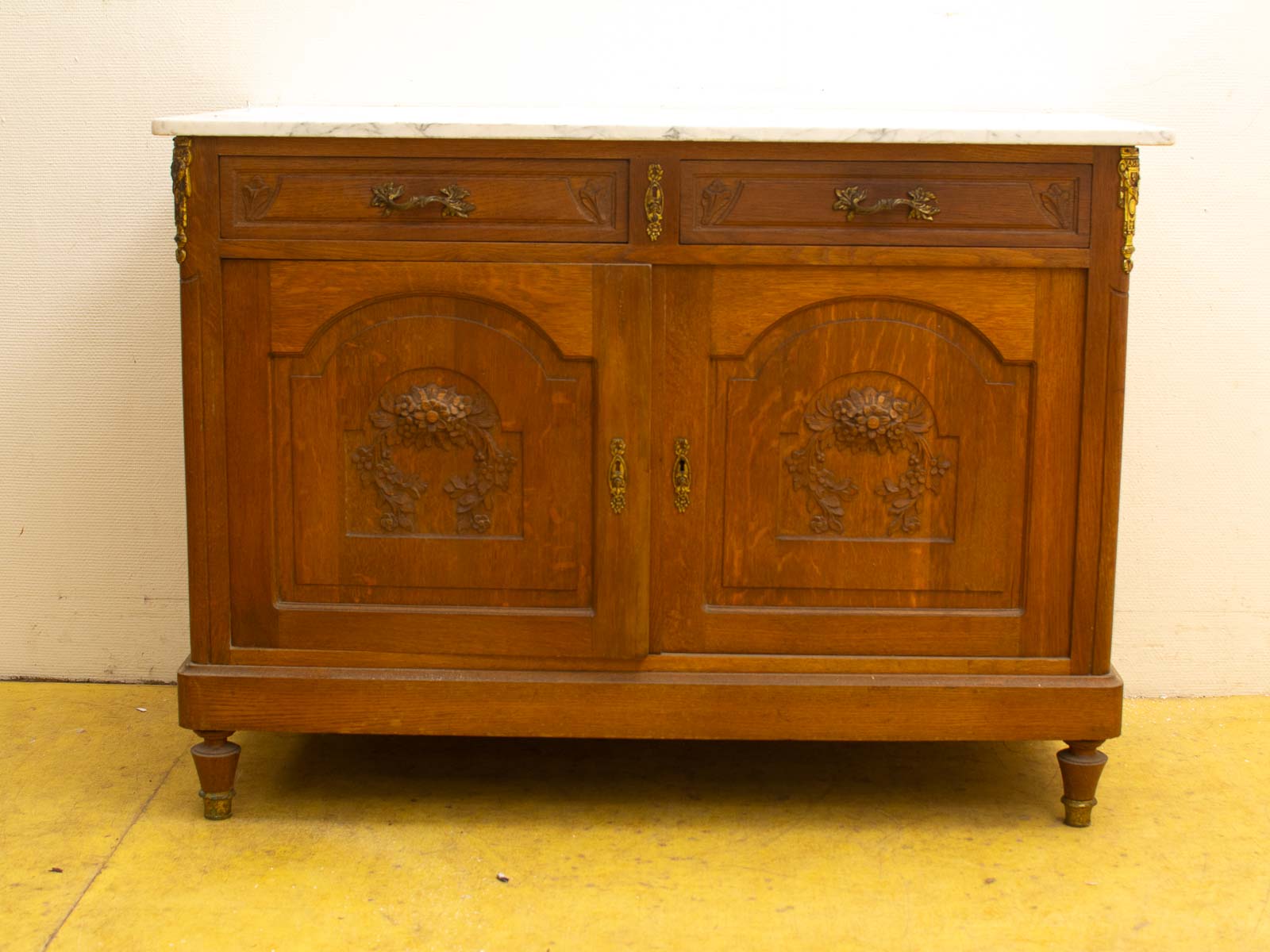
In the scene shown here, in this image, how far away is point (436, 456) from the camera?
2.26 m

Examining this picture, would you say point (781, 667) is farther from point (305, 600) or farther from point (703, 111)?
point (703, 111)

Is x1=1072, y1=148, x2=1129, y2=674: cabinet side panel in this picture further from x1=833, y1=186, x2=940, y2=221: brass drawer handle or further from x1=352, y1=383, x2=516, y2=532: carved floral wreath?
x1=352, y1=383, x2=516, y2=532: carved floral wreath

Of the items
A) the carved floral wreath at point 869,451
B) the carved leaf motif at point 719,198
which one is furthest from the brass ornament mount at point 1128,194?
the carved leaf motif at point 719,198

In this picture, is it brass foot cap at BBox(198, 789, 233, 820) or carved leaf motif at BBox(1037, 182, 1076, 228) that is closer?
carved leaf motif at BBox(1037, 182, 1076, 228)

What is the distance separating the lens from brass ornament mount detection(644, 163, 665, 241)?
215 centimetres

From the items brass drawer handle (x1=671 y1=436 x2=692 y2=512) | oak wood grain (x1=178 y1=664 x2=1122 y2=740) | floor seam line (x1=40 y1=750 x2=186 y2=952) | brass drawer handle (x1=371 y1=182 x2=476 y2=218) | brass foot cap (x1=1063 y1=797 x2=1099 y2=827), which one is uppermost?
brass drawer handle (x1=371 y1=182 x2=476 y2=218)

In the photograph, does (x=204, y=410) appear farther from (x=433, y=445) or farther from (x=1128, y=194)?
(x=1128, y=194)

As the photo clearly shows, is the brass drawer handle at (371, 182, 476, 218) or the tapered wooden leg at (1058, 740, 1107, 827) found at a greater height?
the brass drawer handle at (371, 182, 476, 218)

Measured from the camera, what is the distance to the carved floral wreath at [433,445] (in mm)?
2234

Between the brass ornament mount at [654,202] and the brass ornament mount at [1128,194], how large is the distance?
2.32ft

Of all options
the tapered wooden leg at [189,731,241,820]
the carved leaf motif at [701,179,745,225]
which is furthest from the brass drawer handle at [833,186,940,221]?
the tapered wooden leg at [189,731,241,820]

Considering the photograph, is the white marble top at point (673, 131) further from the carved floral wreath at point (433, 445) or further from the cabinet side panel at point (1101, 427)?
the carved floral wreath at point (433, 445)

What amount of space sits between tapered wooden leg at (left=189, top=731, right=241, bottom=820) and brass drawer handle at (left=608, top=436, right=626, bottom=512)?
75cm

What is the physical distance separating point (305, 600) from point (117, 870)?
1.64 feet
